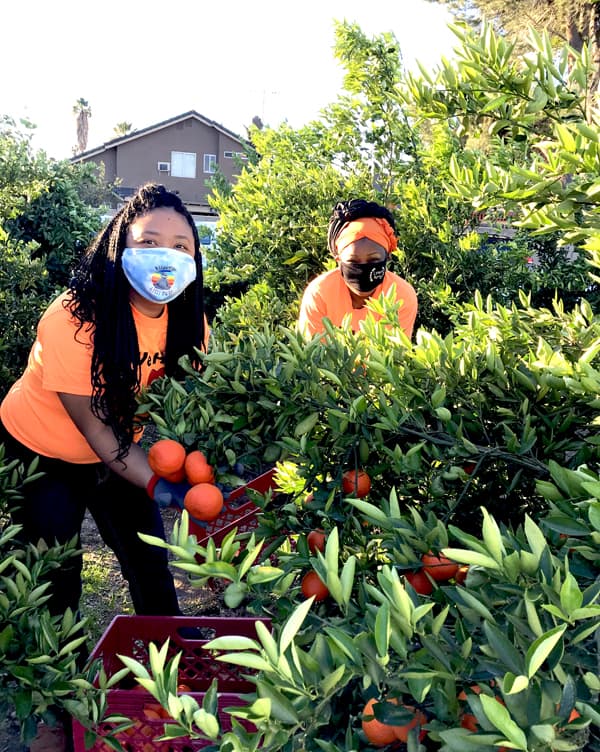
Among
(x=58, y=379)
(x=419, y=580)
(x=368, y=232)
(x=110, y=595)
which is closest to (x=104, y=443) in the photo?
(x=58, y=379)

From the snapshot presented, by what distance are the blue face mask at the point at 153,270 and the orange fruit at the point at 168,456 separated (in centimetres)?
76

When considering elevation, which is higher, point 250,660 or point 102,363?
point 102,363

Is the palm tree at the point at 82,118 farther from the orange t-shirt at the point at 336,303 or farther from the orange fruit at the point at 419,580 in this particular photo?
the orange fruit at the point at 419,580

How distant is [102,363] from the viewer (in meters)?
2.16

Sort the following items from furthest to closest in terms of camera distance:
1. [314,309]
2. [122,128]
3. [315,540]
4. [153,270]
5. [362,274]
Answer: [122,128] → [362,274] → [314,309] → [153,270] → [315,540]

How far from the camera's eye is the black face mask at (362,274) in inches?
129

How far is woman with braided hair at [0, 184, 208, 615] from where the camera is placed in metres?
2.16

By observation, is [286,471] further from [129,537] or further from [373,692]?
[129,537]

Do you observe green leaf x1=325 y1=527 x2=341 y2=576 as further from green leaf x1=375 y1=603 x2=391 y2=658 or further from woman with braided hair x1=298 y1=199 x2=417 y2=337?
woman with braided hair x1=298 y1=199 x2=417 y2=337

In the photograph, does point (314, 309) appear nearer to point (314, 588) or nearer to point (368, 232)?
point (368, 232)

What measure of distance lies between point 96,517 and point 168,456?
1.17 meters

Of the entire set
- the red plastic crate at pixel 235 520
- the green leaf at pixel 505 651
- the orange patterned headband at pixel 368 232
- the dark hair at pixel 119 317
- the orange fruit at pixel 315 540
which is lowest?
the red plastic crate at pixel 235 520

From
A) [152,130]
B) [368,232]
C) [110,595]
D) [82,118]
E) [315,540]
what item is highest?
[82,118]

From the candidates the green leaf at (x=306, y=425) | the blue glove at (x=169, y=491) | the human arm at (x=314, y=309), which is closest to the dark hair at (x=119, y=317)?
the blue glove at (x=169, y=491)
